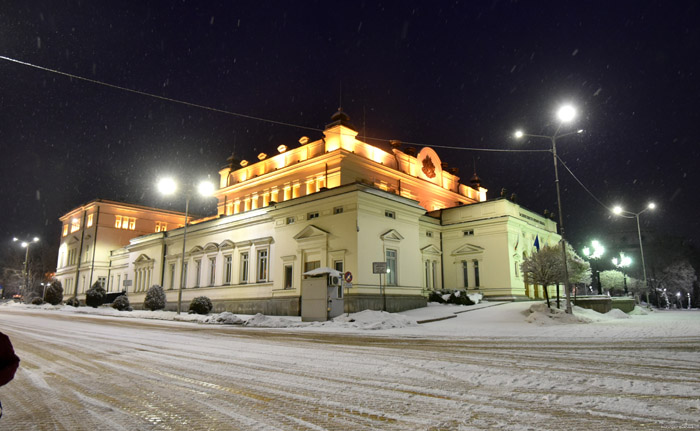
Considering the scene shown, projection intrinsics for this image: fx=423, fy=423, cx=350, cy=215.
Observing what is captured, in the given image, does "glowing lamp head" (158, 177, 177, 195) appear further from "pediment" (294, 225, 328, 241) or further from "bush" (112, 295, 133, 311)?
"bush" (112, 295, 133, 311)

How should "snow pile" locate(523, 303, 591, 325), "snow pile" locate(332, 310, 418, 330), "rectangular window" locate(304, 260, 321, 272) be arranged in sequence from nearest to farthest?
"snow pile" locate(332, 310, 418, 330), "snow pile" locate(523, 303, 591, 325), "rectangular window" locate(304, 260, 321, 272)

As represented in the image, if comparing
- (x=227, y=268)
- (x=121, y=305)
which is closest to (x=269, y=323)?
(x=227, y=268)

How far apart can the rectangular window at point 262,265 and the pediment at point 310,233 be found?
4.29 metres

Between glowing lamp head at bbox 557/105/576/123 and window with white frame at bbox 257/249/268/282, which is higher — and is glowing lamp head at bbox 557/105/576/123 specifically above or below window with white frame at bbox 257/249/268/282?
above

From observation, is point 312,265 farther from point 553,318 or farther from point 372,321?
point 553,318

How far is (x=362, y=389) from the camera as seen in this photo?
234 inches

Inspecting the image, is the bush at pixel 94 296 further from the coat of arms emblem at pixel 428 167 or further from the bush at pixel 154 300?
the coat of arms emblem at pixel 428 167

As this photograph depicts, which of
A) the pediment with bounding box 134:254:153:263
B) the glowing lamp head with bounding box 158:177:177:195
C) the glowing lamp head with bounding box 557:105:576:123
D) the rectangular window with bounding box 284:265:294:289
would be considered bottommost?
the rectangular window with bounding box 284:265:294:289

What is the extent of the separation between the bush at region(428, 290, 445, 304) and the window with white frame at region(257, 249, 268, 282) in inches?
494

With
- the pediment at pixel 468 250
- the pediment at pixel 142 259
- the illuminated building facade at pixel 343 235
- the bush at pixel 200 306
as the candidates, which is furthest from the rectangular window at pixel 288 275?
the pediment at pixel 142 259

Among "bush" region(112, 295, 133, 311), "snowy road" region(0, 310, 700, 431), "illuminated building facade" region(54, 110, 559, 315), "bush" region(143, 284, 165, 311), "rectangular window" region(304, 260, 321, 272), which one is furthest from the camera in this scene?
"bush" region(112, 295, 133, 311)

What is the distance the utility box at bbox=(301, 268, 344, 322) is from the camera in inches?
875

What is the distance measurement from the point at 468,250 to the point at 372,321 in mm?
18132

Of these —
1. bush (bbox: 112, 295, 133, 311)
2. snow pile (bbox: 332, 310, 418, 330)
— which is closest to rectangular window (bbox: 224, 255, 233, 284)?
bush (bbox: 112, 295, 133, 311)
